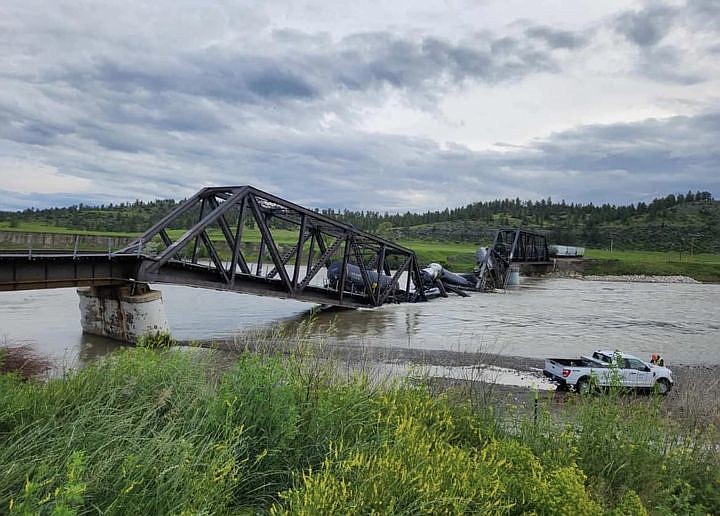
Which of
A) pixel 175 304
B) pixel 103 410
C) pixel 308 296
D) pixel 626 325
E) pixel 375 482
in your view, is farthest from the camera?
pixel 175 304

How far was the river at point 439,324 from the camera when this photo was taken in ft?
91.9

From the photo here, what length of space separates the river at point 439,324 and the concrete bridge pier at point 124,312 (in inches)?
31.1

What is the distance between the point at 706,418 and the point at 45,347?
25.6 metres

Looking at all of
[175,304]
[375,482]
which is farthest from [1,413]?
[175,304]

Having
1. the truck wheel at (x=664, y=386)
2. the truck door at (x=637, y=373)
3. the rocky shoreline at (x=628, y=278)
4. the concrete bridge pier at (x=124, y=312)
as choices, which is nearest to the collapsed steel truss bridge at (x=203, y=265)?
the concrete bridge pier at (x=124, y=312)

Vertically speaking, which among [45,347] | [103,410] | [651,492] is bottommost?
[45,347]

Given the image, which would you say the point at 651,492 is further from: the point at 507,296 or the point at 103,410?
the point at 507,296

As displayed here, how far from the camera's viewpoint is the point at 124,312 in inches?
1014

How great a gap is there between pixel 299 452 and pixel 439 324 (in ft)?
107

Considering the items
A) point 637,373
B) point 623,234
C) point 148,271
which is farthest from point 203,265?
point 623,234

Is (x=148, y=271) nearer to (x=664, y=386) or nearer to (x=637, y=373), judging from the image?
(x=637, y=373)

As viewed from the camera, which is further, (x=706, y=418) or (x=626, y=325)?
(x=626, y=325)

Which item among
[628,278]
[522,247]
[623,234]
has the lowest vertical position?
[628,278]

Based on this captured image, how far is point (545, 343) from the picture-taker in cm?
3117
